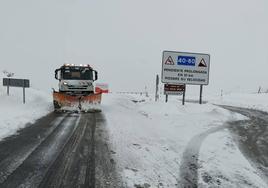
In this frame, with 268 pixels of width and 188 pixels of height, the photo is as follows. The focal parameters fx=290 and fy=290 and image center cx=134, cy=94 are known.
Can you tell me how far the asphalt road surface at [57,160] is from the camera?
15.9 feet

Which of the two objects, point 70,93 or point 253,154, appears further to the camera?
point 70,93

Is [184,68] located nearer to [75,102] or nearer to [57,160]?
[75,102]

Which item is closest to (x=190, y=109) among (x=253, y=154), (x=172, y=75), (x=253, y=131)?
(x=172, y=75)

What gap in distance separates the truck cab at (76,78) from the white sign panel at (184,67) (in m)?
4.73

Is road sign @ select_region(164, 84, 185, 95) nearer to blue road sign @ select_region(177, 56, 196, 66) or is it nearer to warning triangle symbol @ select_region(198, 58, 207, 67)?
blue road sign @ select_region(177, 56, 196, 66)

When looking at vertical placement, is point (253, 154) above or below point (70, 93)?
below

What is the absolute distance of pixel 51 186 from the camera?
461cm

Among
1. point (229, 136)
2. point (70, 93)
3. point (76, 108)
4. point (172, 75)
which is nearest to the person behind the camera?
point (229, 136)

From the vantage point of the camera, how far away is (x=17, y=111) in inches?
551

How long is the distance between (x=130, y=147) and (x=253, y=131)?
6.04 metres

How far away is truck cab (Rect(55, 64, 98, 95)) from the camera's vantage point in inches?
667

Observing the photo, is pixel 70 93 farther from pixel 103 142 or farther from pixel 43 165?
pixel 43 165

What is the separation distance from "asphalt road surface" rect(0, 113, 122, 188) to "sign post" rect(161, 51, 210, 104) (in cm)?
1025

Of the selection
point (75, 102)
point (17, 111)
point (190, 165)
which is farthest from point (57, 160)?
point (75, 102)
